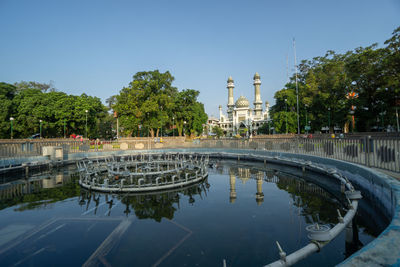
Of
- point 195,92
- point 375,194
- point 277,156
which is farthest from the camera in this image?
point 195,92

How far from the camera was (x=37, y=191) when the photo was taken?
12234 millimetres

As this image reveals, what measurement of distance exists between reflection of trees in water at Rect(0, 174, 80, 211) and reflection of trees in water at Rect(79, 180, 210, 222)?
1.33 metres

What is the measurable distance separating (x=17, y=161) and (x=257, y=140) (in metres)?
22.8

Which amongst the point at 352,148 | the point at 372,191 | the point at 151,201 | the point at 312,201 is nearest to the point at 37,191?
the point at 151,201

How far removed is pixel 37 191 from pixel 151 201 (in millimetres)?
7442

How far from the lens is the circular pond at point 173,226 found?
17.6ft

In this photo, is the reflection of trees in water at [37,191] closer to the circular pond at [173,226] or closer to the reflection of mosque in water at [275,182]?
the circular pond at [173,226]

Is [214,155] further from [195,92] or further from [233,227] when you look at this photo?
[195,92]

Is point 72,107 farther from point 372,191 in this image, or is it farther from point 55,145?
point 372,191

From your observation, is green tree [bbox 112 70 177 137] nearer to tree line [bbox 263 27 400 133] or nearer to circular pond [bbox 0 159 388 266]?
tree line [bbox 263 27 400 133]

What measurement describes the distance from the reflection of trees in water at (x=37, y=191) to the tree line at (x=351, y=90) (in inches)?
1325

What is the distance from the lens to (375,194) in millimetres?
7691

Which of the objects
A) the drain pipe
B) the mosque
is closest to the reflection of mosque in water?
the drain pipe

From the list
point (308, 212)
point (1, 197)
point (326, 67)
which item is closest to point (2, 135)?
point (1, 197)
